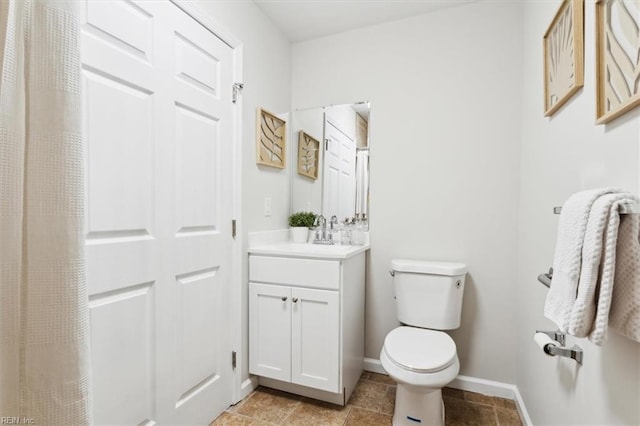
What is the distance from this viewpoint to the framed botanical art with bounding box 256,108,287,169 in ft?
6.40

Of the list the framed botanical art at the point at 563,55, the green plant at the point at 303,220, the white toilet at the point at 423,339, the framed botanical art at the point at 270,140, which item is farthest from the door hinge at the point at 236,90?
the framed botanical art at the point at 563,55

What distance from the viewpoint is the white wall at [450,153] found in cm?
187

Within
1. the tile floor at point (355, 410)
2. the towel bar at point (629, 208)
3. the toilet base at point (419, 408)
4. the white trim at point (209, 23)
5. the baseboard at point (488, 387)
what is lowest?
the tile floor at point (355, 410)

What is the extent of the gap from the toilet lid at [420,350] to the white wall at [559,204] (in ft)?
1.32

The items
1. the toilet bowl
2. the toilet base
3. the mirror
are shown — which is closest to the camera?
the toilet bowl

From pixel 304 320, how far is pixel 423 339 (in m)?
0.64

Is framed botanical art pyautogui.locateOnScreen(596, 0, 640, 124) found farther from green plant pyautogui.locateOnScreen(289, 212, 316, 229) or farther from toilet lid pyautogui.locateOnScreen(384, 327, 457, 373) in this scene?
green plant pyautogui.locateOnScreen(289, 212, 316, 229)

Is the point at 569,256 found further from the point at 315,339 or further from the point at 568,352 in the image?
the point at 315,339

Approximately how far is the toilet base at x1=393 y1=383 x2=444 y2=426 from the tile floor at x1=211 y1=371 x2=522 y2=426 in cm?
14

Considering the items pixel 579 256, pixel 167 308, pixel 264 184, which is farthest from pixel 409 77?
pixel 167 308

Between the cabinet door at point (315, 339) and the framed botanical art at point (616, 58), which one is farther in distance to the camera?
the cabinet door at point (315, 339)

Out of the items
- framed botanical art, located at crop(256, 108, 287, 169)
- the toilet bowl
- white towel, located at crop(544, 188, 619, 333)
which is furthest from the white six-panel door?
white towel, located at crop(544, 188, 619, 333)

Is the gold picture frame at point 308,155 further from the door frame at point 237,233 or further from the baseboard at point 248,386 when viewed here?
the baseboard at point 248,386

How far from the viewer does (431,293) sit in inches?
71.2
